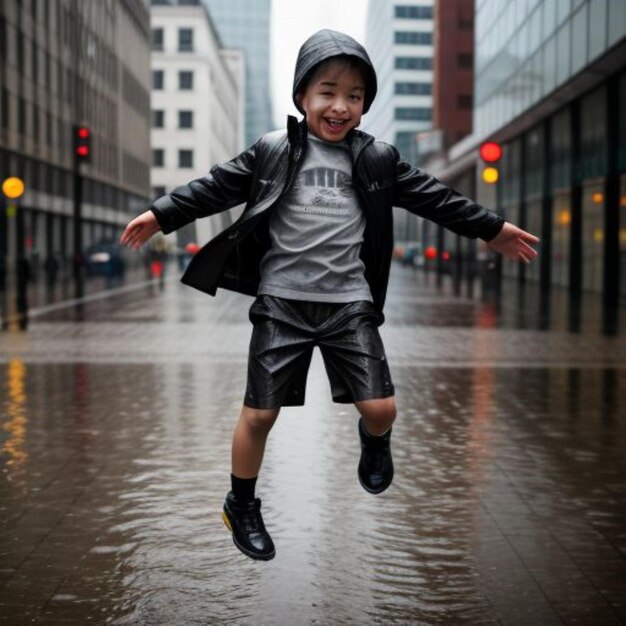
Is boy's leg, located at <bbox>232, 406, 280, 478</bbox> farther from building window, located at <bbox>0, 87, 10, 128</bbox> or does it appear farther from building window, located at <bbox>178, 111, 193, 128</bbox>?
building window, located at <bbox>178, 111, 193, 128</bbox>

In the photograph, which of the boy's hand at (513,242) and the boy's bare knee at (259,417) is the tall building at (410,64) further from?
the boy's bare knee at (259,417)

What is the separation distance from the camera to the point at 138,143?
8538 cm

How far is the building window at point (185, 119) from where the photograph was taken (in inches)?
4321

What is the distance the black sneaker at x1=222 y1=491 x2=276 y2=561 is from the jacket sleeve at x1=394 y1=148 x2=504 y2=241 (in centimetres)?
129

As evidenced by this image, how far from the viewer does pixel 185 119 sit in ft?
360

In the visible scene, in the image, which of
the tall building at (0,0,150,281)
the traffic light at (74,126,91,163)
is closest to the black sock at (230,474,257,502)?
the tall building at (0,0,150,281)

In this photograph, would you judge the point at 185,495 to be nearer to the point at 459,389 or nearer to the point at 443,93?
the point at 459,389

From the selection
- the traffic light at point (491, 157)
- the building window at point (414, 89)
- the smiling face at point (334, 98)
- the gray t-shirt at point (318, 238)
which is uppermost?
the building window at point (414, 89)

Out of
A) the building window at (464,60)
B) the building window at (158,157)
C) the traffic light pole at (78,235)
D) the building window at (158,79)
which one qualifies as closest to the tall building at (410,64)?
the building window at (158,157)

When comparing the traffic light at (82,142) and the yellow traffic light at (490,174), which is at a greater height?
the traffic light at (82,142)

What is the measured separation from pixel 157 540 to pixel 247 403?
120 centimetres

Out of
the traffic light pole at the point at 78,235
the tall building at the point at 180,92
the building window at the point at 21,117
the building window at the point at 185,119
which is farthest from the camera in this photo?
the building window at the point at 185,119

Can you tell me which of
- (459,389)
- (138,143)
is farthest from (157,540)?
(138,143)

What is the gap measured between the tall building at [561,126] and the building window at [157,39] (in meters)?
65.7
